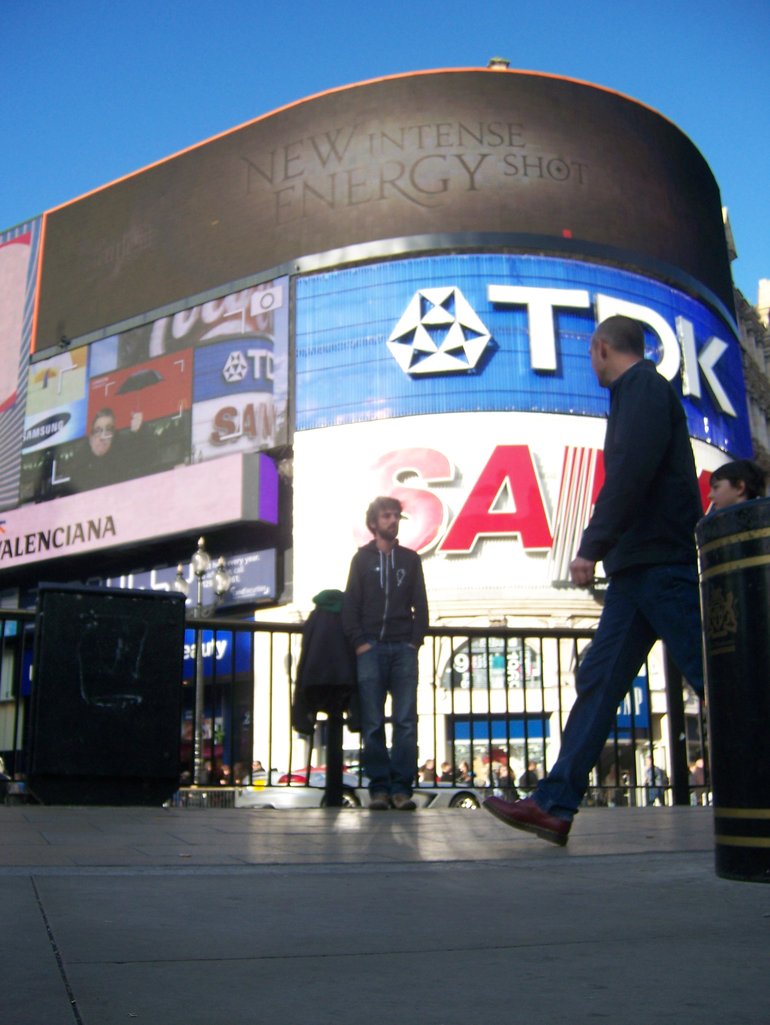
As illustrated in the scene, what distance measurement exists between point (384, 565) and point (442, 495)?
30.4 m

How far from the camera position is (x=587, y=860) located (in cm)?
435

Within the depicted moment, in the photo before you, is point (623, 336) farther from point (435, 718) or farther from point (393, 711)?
point (435, 718)

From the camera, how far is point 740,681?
A: 3271 mm

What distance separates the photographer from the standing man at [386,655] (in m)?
7.73

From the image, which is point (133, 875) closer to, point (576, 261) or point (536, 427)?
point (536, 427)

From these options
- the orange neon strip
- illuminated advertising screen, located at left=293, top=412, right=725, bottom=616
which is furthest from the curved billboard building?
the orange neon strip

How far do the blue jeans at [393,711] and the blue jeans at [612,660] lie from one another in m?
2.88

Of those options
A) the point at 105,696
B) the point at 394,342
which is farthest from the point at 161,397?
the point at 105,696

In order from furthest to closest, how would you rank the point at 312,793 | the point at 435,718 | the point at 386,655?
1. the point at 312,793
2. the point at 435,718
3. the point at 386,655

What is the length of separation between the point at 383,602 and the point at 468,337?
105 feet

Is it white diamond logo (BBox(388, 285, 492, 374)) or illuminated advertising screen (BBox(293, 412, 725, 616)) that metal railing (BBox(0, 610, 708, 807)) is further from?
white diamond logo (BBox(388, 285, 492, 374))

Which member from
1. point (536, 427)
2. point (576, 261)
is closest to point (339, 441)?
point (536, 427)

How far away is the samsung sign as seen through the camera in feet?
128

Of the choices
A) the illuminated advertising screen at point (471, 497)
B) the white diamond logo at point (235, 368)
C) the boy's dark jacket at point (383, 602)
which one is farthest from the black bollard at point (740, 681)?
the white diamond logo at point (235, 368)
